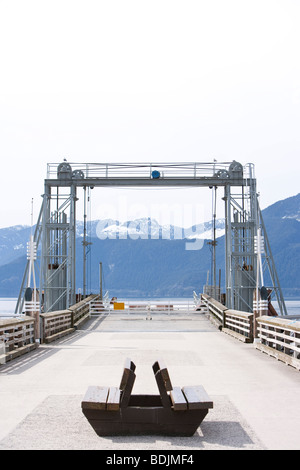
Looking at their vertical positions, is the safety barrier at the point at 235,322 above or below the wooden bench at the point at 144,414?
above

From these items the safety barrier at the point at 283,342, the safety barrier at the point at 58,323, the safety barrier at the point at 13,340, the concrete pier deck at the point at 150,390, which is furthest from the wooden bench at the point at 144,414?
the safety barrier at the point at 58,323

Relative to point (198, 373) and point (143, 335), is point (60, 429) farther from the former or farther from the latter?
point (143, 335)

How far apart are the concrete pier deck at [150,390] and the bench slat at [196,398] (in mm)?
341

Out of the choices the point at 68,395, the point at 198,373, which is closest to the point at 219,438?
the point at 68,395

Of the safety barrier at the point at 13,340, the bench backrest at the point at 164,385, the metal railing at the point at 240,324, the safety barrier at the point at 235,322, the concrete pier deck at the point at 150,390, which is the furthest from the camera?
the safety barrier at the point at 235,322

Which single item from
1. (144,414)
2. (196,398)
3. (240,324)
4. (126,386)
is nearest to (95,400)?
(126,386)

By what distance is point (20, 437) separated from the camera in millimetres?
6840

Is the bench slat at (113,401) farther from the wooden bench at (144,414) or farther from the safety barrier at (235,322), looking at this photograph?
the safety barrier at (235,322)

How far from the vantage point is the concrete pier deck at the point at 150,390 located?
6672mm

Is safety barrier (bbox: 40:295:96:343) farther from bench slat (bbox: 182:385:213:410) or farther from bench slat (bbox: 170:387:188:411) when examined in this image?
bench slat (bbox: 170:387:188:411)

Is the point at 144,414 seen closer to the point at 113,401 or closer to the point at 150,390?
the point at 113,401

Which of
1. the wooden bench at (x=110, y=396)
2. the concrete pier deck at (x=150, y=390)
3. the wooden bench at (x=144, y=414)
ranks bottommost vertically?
the concrete pier deck at (x=150, y=390)

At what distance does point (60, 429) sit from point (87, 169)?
96.1ft

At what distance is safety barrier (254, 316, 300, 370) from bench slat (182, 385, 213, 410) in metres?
5.93
